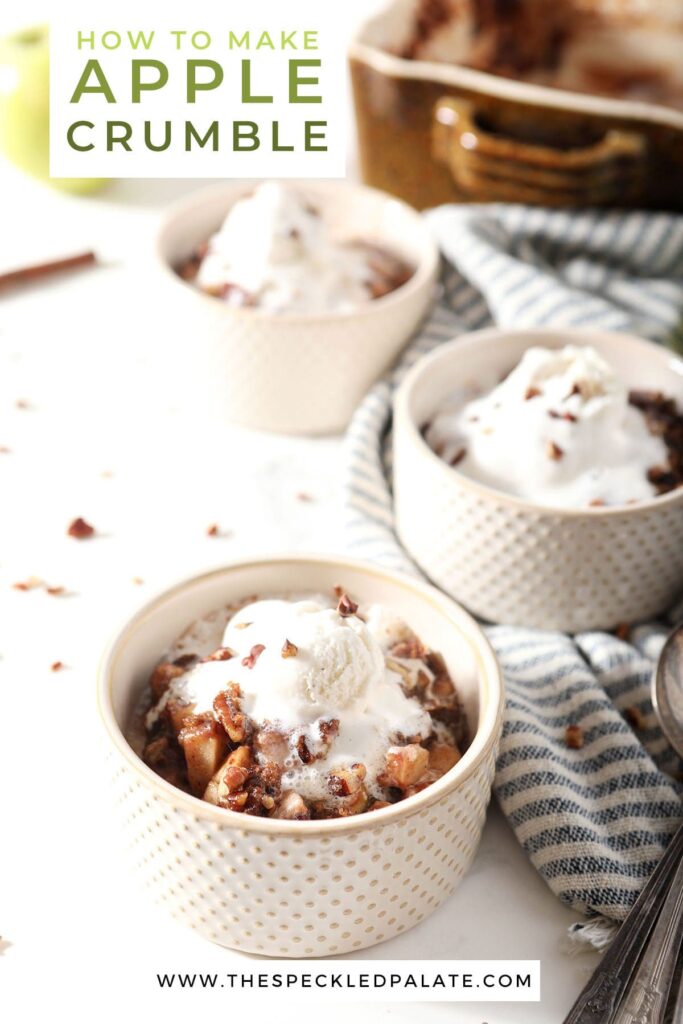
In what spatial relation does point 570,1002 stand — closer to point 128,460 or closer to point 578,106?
point 128,460

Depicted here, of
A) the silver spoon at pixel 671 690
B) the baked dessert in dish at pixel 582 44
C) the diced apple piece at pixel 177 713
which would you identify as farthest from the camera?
the baked dessert in dish at pixel 582 44

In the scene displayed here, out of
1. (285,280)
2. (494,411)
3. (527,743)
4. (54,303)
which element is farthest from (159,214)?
(527,743)

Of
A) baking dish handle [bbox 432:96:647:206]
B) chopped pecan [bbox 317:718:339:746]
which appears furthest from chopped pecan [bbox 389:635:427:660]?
baking dish handle [bbox 432:96:647:206]

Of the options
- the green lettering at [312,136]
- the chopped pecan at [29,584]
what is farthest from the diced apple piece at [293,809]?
the green lettering at [312,136]

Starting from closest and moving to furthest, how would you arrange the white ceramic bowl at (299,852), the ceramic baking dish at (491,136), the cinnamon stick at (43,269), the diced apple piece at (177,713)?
the white ceramic bowl at (299,852) < the diced apple piece at (177,713) < the ceramic baking dish at (491,136) < the cinnamon stick at (43,269)

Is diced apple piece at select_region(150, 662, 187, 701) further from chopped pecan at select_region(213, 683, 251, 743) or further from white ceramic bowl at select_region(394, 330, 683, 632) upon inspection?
white ceramic bowl at select_region(394, 330, 683, 632)

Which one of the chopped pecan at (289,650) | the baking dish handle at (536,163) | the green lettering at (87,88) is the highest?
the green lettering at (87,88)

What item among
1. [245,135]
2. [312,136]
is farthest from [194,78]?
[245,135]

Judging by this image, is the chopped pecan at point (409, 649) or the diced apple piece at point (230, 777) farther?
the chopped pecan at point (409, 649)

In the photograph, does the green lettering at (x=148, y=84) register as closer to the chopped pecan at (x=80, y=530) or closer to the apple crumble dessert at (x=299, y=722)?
the chopped pecan at (x=80, y=530)
